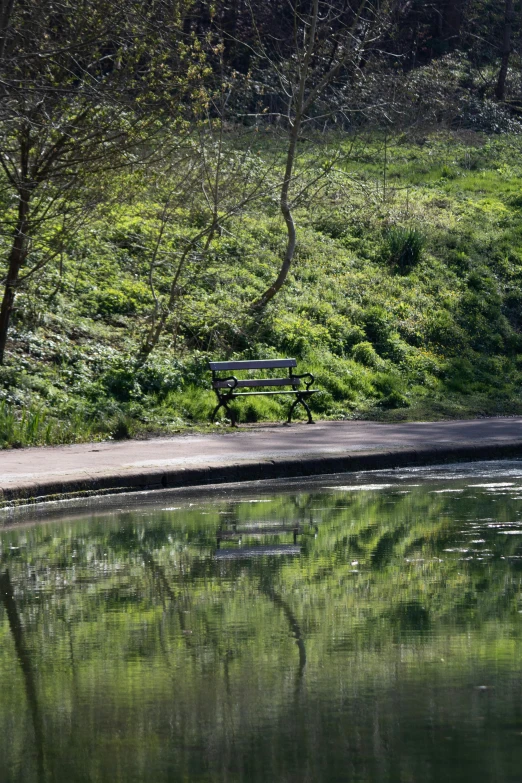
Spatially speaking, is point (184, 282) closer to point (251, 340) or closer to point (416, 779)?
point (251, 340)

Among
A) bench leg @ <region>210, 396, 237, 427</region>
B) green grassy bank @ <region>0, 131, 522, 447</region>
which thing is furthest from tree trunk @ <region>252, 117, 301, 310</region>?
bench leg @ <region>210, 396, 237, 427</region>

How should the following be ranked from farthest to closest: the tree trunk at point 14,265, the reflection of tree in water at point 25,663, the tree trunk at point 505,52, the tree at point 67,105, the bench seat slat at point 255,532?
the tree trunk at point 505,52 → the tree trunk at point 14,265 → the tree at point 67,105 → the bench seat slat at point 255,532 → the reflection of tree in water at point 25,663

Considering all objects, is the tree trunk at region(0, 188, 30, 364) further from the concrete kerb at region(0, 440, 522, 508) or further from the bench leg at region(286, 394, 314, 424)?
the concrete kerb at region(0, 440, 522, 508)

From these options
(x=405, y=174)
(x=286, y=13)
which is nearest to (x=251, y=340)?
(x=405, y=174)

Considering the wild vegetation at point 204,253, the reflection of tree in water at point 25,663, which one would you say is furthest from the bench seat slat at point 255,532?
the wild vegetation at point 204,253

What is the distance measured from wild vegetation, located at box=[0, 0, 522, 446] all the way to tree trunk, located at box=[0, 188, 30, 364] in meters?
0.03

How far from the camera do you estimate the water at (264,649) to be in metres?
4.26

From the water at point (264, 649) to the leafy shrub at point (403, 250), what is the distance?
18.1m

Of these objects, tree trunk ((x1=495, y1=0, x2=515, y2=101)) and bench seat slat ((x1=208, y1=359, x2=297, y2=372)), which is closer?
bench seat slat ((x1=208, y1=359, x2=297, y2=372))

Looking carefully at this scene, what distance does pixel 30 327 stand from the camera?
19438mm

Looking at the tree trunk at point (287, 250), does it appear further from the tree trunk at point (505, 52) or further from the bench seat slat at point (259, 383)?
the tree trunk at point (505, 52)

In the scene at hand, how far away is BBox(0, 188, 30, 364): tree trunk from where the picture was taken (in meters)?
17.3

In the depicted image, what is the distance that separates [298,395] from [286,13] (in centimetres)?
2714

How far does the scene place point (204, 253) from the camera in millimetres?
23578
